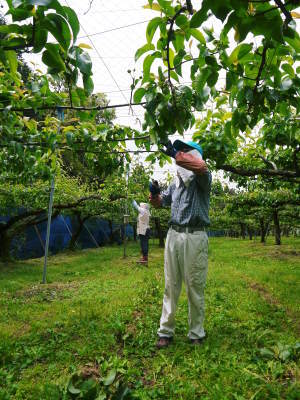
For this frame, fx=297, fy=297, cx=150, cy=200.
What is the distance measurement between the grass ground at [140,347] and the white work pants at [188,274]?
8.2 inches

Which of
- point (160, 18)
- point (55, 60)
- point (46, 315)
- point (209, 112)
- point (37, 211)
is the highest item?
point (209, 112)

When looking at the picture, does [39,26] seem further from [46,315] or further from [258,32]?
[46,315]

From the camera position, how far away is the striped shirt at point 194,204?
280cm

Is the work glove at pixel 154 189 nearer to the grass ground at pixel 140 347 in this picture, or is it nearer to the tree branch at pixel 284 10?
the grass ground at pixel 140 347

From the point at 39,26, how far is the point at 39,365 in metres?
2.57

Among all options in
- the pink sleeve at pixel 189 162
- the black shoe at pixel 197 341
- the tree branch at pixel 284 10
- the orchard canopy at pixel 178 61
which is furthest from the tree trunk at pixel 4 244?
the tree branch at pixel 284 10

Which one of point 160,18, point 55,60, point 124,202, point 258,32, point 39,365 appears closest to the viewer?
point 258,32

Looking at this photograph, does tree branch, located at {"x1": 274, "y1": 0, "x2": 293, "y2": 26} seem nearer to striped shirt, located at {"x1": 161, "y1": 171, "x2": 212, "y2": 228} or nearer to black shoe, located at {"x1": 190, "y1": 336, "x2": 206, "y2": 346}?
striped shirt, located at {"x1": 161, "y1": 171, "x2": 212, "y2": 228}

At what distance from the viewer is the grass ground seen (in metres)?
2.07

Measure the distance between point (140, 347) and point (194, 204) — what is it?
144cm

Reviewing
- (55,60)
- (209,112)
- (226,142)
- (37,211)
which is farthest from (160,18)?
(37,211)

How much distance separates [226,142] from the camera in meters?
3.61

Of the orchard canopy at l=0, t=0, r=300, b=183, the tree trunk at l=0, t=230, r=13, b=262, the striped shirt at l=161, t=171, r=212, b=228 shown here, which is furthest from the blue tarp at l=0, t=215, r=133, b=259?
the orchard canopy at l=0, t=0, r=300, b=183

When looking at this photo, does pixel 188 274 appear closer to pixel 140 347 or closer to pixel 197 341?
pixel 197 341
